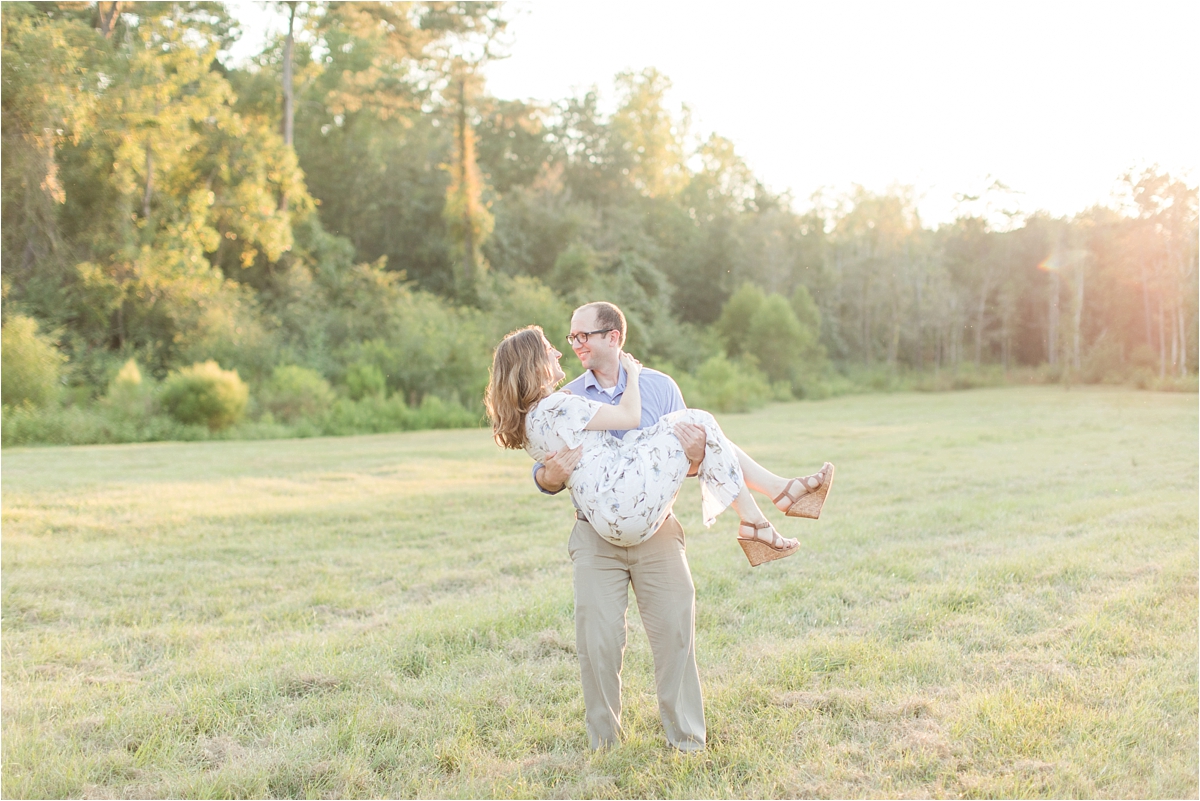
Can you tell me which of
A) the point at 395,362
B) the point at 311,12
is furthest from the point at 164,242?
the point at 311,12

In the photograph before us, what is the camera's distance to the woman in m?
3.38

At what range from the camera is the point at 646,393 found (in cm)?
370

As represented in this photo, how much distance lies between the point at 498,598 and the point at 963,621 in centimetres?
304

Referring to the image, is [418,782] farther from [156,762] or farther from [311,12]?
[311,12]

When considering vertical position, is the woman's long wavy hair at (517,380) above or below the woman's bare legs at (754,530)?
above

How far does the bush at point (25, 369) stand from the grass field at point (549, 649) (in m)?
8.26

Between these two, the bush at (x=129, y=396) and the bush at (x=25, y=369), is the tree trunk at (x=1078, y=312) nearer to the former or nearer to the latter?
the bush at (x=129, y=396)

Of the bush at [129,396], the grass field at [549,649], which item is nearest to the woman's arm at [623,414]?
the grass field at [549,649]

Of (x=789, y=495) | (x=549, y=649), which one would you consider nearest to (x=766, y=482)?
(x=789, y=495)

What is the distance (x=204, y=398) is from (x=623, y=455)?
17331 millimetres

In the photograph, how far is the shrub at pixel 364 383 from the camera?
22281 mm

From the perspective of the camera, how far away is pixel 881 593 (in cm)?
593

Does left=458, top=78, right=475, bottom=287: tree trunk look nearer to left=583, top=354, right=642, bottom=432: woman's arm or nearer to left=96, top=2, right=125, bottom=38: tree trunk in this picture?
left=96, top=2, right=125, bottom=38: tree trunk

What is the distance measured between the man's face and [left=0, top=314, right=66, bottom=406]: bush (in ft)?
58.4
